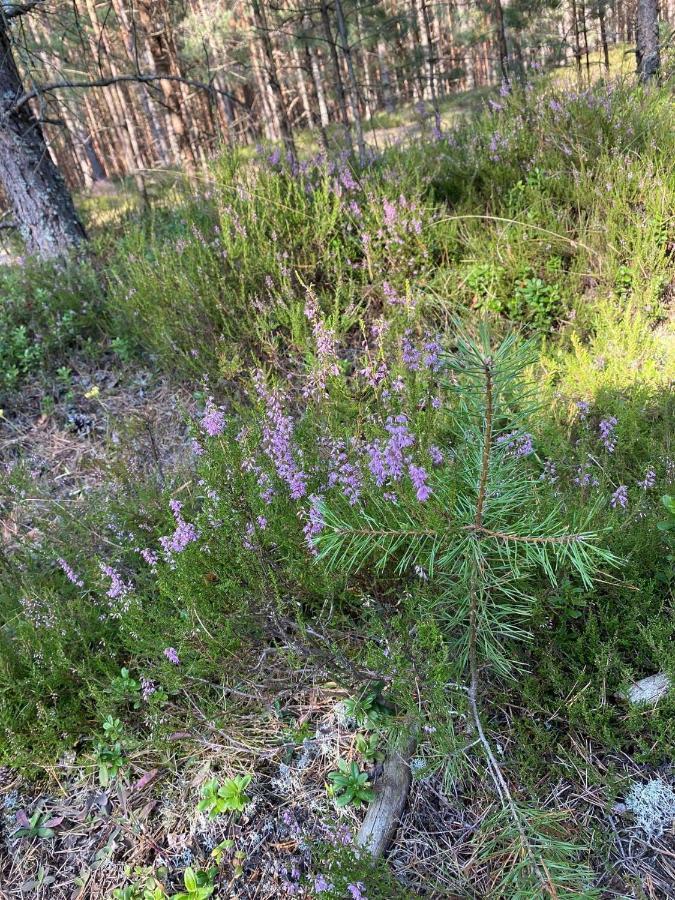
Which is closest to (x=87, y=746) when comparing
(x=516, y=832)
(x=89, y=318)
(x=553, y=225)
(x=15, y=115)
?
(x=516, y=832)

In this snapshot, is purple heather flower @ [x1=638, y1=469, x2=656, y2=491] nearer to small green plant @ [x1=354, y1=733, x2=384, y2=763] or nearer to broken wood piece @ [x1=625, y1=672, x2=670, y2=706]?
broken wood piece @ [x1=625, y1=672, x2=670, y2=706]

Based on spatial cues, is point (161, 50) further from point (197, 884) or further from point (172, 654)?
point (197, 884)

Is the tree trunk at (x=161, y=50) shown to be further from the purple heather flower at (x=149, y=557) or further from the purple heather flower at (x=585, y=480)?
the purple heather flower at (x=585, y=480)

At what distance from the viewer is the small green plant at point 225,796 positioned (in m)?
1.89

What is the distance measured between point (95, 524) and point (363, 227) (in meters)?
2.56

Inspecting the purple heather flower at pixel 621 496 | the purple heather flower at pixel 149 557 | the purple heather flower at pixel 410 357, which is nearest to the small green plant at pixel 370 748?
the purple heather flower at pixel 149 557

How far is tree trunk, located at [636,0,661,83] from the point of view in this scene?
537cm

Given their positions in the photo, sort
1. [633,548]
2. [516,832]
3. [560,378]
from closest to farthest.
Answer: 1. [516,832]
2. [633,548]
3. [560,378]

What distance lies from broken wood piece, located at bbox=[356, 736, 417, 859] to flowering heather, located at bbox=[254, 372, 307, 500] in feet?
2.91

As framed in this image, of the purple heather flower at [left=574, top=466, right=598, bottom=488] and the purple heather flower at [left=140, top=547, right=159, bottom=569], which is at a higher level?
the purple heather flower at [left=140, top=547, right=159, bottom=569]

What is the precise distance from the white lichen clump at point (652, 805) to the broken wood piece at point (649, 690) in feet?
0.69

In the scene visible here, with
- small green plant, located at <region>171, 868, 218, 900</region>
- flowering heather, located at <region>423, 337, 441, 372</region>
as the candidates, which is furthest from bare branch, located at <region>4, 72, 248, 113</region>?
small green plant, located at <region>171, 868, 218, 900</region>

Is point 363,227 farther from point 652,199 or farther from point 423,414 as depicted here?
point 423,414

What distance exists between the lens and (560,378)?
3.12 m
